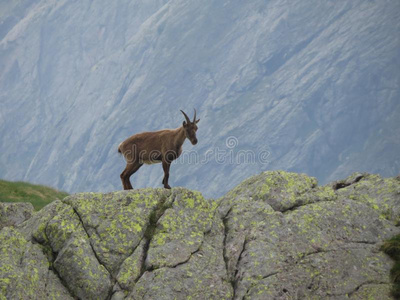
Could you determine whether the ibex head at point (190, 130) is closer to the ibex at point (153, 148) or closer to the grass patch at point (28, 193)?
the ibex at point (153, 148)

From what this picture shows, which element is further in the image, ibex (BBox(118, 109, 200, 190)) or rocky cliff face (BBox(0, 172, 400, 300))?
ibex (BBox(118, 109, 200, 190))

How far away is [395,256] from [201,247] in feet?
17.1

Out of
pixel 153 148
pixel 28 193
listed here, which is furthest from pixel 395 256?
pixel 28 193

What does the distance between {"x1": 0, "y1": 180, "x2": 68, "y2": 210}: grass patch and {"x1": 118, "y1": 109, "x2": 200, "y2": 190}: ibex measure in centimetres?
857

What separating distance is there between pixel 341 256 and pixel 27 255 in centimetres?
826

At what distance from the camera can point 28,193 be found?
30.2 metres

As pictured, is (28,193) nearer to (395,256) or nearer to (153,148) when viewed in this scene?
(153,148)

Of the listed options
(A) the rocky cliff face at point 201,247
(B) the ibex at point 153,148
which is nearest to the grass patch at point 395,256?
(A) the rocky cliff face at point 201,247

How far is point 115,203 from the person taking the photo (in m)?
14.7

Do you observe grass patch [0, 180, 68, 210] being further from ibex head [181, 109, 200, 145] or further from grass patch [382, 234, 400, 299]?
grass patch [382, 234, 400, 299]

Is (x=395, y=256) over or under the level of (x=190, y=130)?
under

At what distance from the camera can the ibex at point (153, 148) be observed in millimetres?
20766

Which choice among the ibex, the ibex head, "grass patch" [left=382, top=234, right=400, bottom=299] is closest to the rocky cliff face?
"grass patch" [left=382, top=234, right=400, bottom=299]

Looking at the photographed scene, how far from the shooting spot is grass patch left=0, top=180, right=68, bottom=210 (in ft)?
92.7
